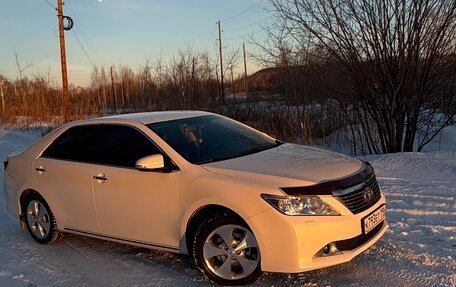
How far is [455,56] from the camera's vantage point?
9.29 meters

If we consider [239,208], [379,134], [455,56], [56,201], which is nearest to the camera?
[239,208]

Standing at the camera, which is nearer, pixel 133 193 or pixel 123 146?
pixel 133 193

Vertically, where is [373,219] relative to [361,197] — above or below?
below

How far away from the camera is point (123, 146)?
4.79m

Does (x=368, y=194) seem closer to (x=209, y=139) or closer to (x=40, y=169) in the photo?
(x=209, y=139)

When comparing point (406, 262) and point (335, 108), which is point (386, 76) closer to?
point (335, 108)

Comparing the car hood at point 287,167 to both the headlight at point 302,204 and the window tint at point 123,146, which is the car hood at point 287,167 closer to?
the headlight at point 302,204

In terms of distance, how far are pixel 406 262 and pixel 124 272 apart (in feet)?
8.29

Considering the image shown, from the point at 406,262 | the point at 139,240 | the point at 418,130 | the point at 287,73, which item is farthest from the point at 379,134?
the point at 139,240

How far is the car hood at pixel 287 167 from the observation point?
148 inches

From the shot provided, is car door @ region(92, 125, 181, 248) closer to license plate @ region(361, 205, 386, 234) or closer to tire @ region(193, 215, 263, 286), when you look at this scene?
tire @ region(193, 215, 263, 286)

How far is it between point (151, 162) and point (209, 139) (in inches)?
30.8

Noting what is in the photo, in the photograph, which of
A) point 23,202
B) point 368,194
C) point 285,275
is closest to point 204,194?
point 285,275

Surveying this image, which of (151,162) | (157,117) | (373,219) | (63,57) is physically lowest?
(373,219)
